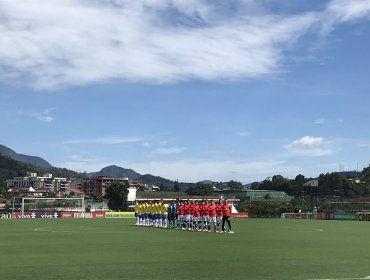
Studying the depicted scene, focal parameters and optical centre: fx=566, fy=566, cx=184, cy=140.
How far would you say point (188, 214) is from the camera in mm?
37062

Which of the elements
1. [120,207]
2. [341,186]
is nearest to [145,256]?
[120,207]

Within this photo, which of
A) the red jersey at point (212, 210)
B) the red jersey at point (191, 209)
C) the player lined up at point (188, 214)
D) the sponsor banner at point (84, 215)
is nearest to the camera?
the player lined up at point (188, 214)

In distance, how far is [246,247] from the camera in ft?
70.4

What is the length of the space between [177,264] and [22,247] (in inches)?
341

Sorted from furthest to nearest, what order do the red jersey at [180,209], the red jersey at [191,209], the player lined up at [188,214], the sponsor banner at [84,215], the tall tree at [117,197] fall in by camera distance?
the tall tree at [117,197]
the sponsor banner at [84,215]
the red jersey at [180,209]
the red jersey at [191,209]
the player lined up at [188,214]

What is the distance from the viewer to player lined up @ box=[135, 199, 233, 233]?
3406cm

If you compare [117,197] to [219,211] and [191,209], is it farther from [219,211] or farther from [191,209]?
[219,211]

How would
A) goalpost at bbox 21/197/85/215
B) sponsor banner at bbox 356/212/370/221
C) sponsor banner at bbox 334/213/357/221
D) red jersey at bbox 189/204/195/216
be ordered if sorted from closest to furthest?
red jersey at bbox 189/204/195/216 → sponsor banner at bbox 356/212/370/221 → sponsor banner at bbox 334/213/357/221 → goalpost at bbox 21/197/85/215

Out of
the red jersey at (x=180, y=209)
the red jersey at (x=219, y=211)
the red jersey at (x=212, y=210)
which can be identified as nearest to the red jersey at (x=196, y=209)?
the red jersey at (x=212, y=210)

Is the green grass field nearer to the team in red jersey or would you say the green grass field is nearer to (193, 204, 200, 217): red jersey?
the team in red jersey

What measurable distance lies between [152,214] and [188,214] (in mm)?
5954

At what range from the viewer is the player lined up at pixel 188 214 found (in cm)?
3406

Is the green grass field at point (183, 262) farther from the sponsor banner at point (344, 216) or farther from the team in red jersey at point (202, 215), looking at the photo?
the sponsor banner at point (344, 216)

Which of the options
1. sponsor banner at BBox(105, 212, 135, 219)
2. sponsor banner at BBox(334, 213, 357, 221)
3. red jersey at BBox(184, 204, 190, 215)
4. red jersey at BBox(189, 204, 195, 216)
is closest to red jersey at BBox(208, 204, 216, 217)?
red jersey at BBox(189, 204, 195, 216)
